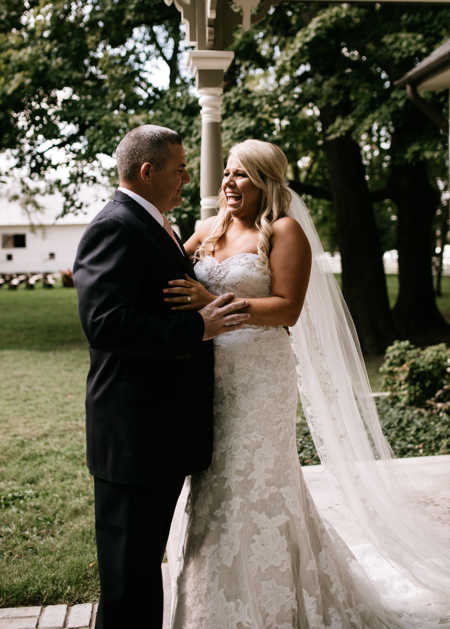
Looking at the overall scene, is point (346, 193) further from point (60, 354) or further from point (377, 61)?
point (60, 354)

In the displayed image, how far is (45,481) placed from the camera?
5.67m

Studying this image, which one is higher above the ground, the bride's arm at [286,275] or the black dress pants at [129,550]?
the bride's arm at [286,275]

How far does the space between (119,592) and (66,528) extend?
2404 millimetres

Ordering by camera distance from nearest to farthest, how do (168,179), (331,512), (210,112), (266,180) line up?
(168,179) → (266,180) → (331,512) → (210,112)

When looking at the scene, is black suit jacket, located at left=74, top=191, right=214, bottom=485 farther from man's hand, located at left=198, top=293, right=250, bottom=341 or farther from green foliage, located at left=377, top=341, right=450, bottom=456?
green foliage, located at left=377, top=341, right=450, bottom=456

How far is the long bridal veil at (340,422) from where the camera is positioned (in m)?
3.43

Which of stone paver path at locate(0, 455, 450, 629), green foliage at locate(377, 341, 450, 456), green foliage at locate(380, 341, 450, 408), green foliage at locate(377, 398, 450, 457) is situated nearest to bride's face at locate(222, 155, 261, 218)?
stone paver path at locate(0, 455, 450, 629)

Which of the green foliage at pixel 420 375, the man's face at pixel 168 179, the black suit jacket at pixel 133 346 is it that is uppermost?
the man's face at pixel 168 179

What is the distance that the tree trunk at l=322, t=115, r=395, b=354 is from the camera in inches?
483

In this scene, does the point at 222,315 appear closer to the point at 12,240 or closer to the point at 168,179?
the point at 168,179

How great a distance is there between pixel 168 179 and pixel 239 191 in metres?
0.53

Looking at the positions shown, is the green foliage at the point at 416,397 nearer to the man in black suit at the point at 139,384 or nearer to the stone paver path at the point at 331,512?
the stone paver path at the point at 331,512

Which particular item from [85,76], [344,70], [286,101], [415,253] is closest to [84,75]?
[85,76]

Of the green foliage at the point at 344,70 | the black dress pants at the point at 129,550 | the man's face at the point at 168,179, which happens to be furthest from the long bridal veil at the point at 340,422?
the green foliage at the point at 344,70
